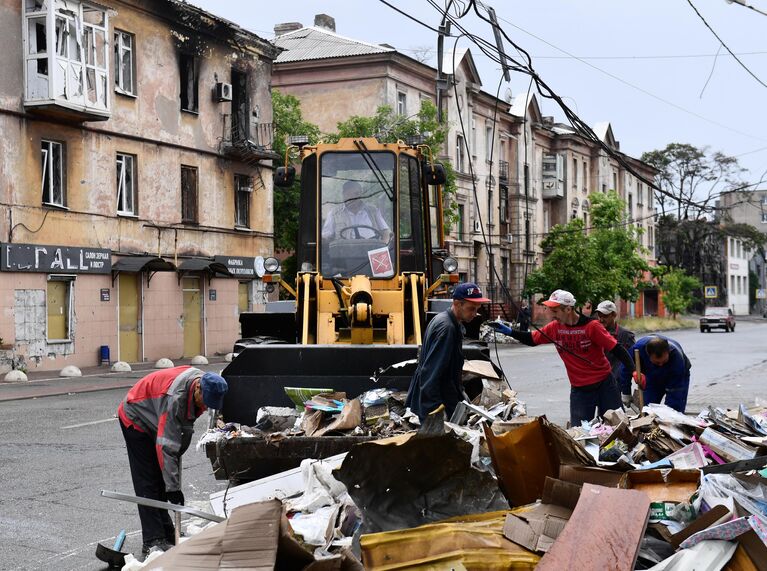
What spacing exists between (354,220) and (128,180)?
61.1 feet

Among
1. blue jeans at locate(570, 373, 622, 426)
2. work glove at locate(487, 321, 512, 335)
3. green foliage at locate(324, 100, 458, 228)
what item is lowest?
blue jeans at locate(570, 373, 622, 426)

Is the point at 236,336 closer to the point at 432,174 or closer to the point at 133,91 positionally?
the point at 133,91

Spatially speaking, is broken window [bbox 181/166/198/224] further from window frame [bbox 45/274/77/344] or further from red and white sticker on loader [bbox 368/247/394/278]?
red and white sticker on loader [bbox 368/247/394/278]

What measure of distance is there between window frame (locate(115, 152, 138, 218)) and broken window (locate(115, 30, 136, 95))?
5.84ft

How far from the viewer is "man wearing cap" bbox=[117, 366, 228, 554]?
21.3 ft

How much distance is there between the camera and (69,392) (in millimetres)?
19484

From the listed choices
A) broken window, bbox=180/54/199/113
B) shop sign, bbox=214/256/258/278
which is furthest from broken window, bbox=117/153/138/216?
shop sign, bbox=214/256/258/278

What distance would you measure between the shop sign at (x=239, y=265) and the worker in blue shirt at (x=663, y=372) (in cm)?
2261

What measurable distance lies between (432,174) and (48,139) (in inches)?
662

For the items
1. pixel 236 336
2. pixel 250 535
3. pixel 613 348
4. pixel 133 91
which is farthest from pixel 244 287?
pixel 250 535

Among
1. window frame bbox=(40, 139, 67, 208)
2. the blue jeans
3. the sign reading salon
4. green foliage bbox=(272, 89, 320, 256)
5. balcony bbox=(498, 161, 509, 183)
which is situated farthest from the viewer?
balcony bbox=(498, 161, 509, 183)

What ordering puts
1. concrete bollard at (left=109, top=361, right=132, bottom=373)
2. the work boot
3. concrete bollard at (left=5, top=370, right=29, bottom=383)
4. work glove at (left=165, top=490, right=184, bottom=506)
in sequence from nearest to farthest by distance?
1. work glove at (left=165, top=490, right=184, bottom=506)
2. the work boot
3. concrete bollard at (left=5, top=370, right=29, bottom=383)
4. concrete bollard at (left=109, top=361, right=132, bottom=373)

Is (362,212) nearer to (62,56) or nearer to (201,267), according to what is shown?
(62,56)

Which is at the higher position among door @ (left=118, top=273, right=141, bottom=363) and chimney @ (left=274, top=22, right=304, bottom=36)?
chimney @ (left=274, top=22, right=304, bottom=36)
